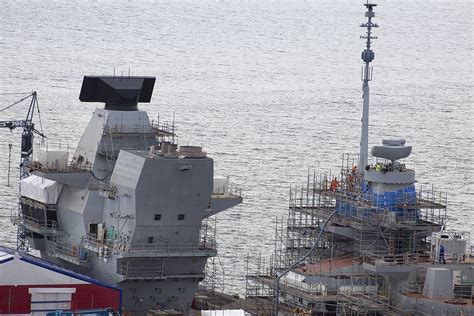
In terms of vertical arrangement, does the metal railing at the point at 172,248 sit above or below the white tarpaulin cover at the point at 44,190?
below

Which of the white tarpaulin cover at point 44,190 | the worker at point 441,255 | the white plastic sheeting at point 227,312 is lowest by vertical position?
the white plastic sheeting at point 227,312

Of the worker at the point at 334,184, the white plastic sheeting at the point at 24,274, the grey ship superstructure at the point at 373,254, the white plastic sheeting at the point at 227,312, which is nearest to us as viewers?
the white plastic sheeting at the point at 24,274

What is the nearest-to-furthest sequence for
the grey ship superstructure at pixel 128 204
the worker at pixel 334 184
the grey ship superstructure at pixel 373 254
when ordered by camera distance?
the grey ship superstructure at pixel 373 254
the grey ship superstructure at pixel 128 204
the worker at pixel 334 184

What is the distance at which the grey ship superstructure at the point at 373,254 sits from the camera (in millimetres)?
81062

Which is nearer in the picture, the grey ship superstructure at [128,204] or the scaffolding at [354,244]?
the scaffolding at [354,244]

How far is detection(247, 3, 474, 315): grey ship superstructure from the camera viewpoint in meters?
81.1

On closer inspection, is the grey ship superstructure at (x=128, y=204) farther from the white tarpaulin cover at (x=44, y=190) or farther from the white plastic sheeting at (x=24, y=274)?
the white plastic sheeting at (x=24, y=274)

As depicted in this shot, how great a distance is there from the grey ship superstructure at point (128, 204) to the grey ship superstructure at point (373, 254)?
387 centimetres

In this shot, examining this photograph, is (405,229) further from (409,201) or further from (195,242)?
(195,242)

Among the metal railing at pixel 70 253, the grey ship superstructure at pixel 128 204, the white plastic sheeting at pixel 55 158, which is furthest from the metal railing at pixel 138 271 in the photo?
the white plastic sheeting at pixel 55 158

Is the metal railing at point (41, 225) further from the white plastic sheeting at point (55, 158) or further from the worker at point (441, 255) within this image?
the worker at point (441, 255)

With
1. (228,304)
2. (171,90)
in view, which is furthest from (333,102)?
(228,304)

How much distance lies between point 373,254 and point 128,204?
33.7 feet

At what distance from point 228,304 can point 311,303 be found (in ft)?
21.0
